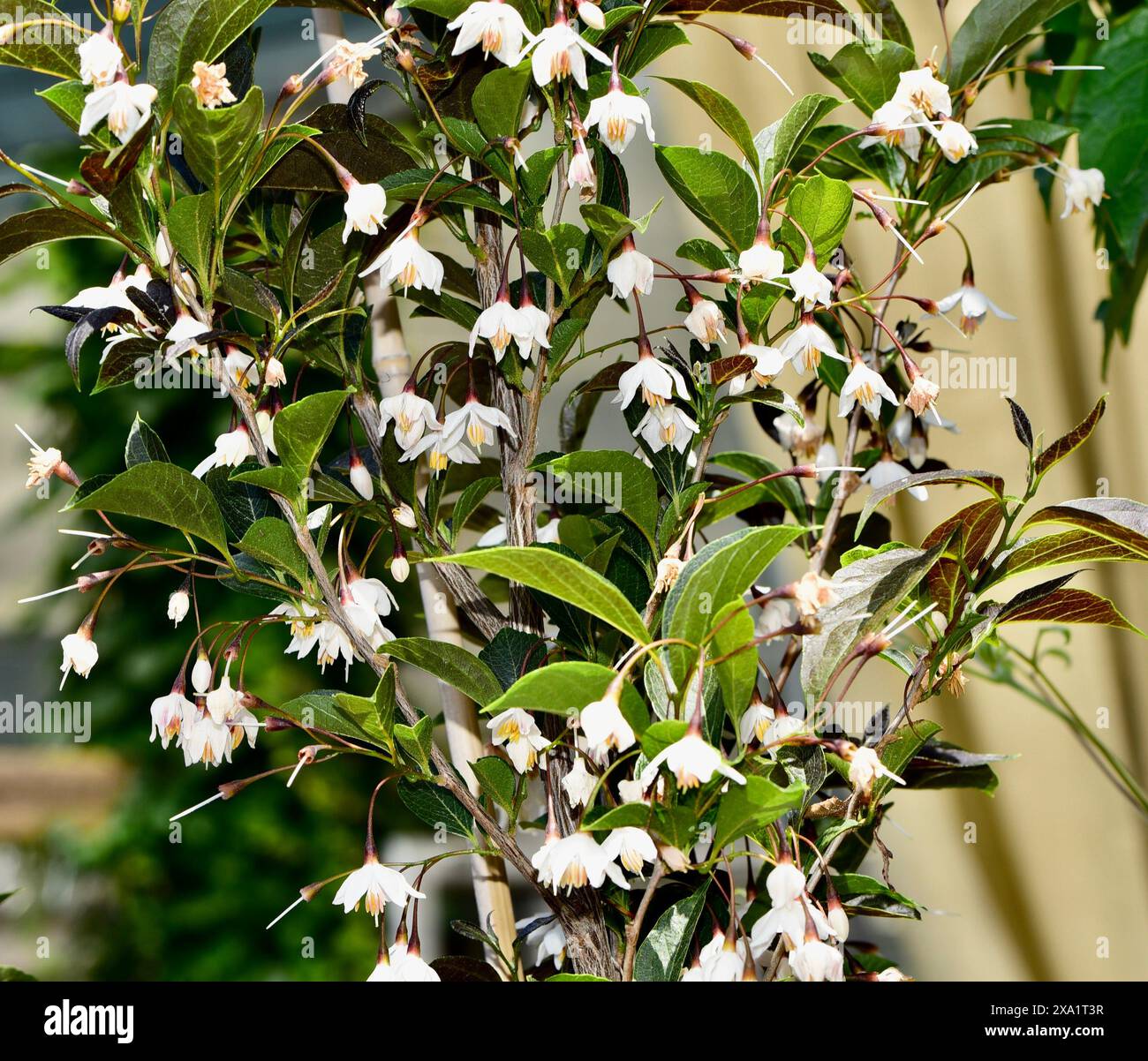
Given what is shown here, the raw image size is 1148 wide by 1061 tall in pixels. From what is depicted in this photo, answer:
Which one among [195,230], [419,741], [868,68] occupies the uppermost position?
[868,68]

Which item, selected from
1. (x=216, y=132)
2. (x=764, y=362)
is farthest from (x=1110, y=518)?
(x=216, y=132)

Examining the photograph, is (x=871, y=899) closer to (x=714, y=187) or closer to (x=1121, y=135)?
(x=714, y=187)

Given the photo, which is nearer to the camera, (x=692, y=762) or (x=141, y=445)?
(x=692, y=762)

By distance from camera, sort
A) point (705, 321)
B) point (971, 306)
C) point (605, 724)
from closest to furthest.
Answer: point (605, 724) < point (705, 321) < point (971, 306)

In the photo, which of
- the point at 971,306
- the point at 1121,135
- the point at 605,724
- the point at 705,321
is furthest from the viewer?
the point at 1121,135

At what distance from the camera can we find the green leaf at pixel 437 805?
1.47 ft

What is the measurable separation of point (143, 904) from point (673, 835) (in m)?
1.12

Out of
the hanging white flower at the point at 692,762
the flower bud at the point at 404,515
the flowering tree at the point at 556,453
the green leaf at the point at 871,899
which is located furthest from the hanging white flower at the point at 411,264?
the green leaf at the point at 871,899

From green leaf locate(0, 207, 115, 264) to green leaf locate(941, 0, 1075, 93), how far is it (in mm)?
400

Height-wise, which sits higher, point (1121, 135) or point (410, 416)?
point (1121, 135)

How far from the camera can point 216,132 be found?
36 centimetres

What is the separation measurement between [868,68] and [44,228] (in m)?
0.38

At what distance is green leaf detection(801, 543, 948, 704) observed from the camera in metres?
0.37
